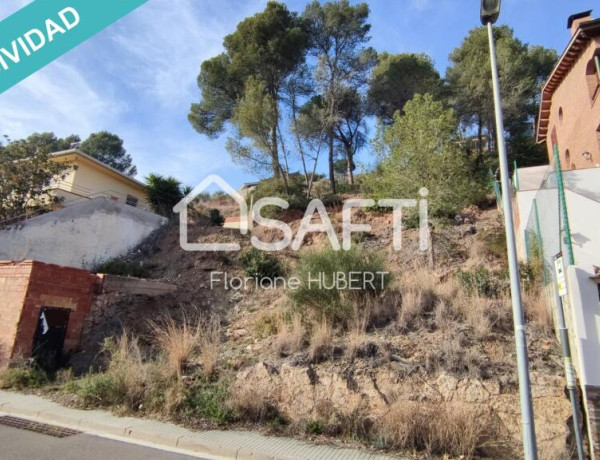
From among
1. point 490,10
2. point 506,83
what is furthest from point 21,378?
point 506,83

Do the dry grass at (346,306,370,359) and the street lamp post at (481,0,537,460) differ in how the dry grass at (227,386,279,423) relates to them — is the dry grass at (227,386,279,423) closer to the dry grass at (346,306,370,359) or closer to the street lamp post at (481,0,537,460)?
the dry grass at (346,306,370,359)

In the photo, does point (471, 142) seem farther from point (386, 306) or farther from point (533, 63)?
point (386, 306)

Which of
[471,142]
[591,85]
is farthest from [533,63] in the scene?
[591,85]

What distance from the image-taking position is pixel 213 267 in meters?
13.3

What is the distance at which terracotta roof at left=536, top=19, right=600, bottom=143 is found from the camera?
1332 centimetres

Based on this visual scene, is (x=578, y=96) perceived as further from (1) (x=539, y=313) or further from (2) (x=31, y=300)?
(2) (x=31, y=300)

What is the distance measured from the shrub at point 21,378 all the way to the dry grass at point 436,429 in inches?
259

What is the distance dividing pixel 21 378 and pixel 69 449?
3.74 meters

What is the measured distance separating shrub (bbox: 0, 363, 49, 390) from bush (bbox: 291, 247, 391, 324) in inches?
207

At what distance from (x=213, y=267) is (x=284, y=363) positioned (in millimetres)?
6843

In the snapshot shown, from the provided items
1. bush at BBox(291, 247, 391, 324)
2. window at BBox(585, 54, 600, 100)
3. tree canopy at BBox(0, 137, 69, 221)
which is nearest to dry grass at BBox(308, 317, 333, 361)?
bush at BBox(291, 247, 391, 324)

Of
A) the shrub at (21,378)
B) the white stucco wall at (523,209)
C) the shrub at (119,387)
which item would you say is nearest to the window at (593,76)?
the white stucco wall at (523,209)

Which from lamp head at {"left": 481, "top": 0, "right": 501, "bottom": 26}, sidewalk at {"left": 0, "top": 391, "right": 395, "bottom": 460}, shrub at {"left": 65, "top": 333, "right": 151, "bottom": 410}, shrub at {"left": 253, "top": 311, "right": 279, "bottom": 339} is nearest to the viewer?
sidewalk at {"left": 0, "top": 391, "right": 395, "bottom": 460}

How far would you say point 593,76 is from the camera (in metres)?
13.9
